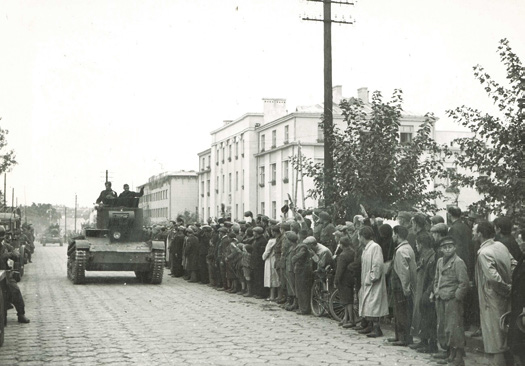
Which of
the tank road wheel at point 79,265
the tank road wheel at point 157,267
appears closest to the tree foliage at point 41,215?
the tank road wheel at point 79,265

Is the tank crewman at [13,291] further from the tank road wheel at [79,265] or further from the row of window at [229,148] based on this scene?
the row of window at [229,148]

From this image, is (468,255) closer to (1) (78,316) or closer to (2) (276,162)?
(1) (78,316)

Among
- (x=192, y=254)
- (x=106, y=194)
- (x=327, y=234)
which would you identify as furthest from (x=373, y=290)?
(x=106, y=194)

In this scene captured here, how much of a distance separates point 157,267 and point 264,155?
Answer: 39177mm

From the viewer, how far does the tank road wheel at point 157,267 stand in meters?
20.7

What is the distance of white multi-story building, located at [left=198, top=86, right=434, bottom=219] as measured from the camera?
52750 millimetres

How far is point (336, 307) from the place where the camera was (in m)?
13.3

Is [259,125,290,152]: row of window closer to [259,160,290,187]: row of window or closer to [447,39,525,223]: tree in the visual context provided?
[259,160,290,187]: row of window

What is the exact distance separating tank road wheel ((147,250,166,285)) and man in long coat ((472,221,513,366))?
1325 centimetres

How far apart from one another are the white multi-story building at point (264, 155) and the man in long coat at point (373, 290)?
33966 millimetres

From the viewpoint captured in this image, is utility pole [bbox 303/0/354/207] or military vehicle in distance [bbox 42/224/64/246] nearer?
utility pole [bbox 303/0/354/207]

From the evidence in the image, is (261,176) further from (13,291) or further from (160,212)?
(13,291)

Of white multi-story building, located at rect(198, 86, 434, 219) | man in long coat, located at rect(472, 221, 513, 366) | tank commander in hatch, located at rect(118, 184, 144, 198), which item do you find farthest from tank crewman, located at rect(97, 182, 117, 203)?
white multi-story building, located at rect(198, 86, 434, 219)

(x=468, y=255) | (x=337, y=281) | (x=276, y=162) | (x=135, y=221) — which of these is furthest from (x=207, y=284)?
(x=276, y=162)
